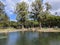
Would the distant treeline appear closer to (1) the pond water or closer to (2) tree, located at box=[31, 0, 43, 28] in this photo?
(2) tree, located at box=[31, 0, 43, 28]

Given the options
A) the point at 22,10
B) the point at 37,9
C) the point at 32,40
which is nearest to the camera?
the point at 32,40

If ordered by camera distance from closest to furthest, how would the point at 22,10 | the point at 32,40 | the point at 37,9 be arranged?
the point at 32,40
the point at 37,9
the point at 22,10

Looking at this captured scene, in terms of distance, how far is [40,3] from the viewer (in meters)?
65.5

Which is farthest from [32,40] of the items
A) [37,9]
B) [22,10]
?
[22,10]

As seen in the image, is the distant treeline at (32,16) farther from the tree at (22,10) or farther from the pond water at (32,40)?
the pond water at (32,40)

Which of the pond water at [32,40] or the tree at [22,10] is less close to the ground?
the tree at [22,10]

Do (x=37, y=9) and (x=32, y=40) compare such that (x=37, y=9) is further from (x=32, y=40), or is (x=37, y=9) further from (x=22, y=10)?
(x=32, y=40)

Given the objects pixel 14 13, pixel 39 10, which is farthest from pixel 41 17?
pixel 14 13

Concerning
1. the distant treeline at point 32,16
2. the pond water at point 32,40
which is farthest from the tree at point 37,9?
the pond water at point 32,40

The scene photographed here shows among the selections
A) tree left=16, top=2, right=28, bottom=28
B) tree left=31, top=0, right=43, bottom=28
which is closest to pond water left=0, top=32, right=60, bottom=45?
tree left=31, top=0, right=43, bottom=28

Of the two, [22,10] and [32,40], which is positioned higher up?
[22,10]

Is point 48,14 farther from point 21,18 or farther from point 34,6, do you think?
point 21,18

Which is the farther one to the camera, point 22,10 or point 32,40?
point 22,10

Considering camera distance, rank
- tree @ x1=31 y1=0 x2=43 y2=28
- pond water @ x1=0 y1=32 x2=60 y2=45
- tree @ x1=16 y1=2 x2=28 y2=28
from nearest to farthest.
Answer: pond water @ x1=0 y1=32 x2=60 y2=45
tree @ x1=31 y1=0 x2=43 y2=28
tree @ x1=16 y1=2 x2=28 y2=28
